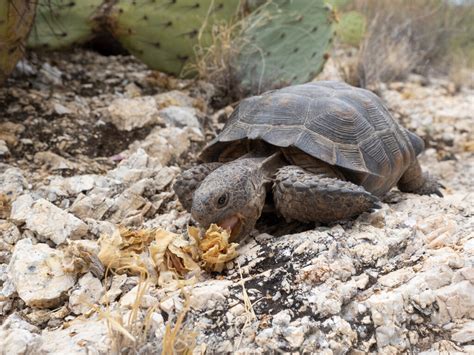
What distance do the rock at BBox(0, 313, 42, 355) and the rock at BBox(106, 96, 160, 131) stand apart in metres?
1.98

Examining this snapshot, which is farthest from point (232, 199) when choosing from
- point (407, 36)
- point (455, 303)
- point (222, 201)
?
point (407, 36)

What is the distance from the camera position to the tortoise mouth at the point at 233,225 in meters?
2.22

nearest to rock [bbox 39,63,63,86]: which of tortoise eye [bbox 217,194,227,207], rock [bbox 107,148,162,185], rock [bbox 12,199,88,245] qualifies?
rock [bbox 107,148,162,185]

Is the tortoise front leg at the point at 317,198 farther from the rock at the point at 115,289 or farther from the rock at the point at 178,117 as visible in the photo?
the rock at the point at 178,117

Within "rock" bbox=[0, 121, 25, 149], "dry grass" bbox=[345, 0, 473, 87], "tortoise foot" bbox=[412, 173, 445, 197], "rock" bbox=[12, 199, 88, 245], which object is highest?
"rock" bbox=[12, 199, 88, 245]

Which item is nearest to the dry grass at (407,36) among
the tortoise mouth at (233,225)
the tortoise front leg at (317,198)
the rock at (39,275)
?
the tortoise front leg at (317,198)

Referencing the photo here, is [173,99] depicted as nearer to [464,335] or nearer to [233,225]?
[233,225]

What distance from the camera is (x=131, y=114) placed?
354cm

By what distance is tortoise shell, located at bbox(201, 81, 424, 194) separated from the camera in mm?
2422

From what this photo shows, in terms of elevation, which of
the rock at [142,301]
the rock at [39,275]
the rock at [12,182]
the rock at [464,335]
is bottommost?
the rock at [12,182]

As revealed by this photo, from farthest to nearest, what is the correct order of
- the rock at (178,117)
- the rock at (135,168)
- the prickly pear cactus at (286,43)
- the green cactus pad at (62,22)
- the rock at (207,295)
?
the prickly pear cactus at (286,43) → the green cactus pad at (62,22) → the rock at (178,117) → the rock at (135,168) → the rock at (207,295)

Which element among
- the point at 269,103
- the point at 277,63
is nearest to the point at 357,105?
the point at 269,103

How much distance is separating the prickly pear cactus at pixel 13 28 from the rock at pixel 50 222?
1.17m

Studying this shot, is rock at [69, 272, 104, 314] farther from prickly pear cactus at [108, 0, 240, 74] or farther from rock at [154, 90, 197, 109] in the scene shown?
prickly pear cactus at [108, 0, 240, 74]
